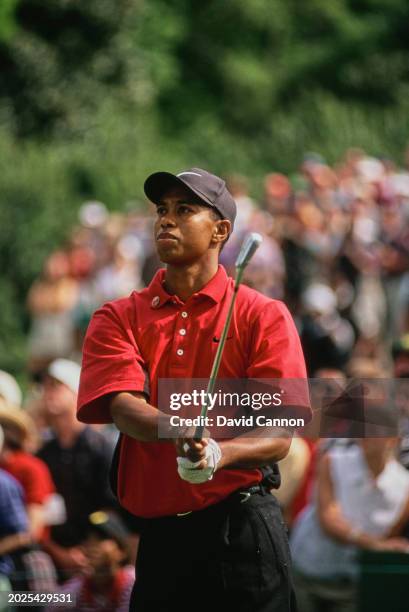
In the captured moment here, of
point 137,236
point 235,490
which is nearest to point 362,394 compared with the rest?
point 235,490

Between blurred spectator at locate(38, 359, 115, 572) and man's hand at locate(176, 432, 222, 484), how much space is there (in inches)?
133

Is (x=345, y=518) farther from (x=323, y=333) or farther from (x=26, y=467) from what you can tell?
(x=323, y=333)

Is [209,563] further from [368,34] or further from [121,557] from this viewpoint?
[368,34]

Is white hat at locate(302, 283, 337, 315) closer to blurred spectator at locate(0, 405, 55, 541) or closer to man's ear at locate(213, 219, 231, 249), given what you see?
blurred spectator at locate(0, 405, 55, 541)

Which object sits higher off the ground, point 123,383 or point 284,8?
point 284,8

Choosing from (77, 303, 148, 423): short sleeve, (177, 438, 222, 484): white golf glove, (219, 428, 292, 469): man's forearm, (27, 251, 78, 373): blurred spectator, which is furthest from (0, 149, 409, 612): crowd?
(27, 251, 78, 373): blurred spectator

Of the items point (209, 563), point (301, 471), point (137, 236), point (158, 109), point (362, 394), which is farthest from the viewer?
point (158, 109)

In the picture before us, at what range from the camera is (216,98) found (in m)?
41.0

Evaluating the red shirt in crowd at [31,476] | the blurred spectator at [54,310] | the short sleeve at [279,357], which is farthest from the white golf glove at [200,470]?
the blurred spectator at [54,310]

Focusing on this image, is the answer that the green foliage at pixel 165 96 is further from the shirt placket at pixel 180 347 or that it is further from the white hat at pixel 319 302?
the shirt placket at pixel 180 347

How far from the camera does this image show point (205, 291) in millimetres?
5219

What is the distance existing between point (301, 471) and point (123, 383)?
327cm

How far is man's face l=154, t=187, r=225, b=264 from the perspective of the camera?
5.15 meters

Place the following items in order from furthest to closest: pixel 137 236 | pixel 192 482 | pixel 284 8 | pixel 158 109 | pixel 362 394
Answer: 1. pixel 284 8
2. pixel 158 109
3. pixel 137 236
4. pixel 362 394
5. pixel 192 482
